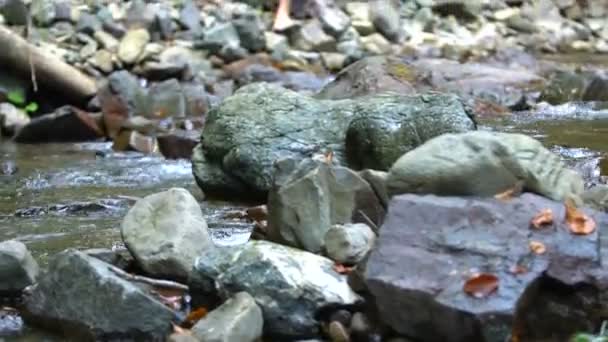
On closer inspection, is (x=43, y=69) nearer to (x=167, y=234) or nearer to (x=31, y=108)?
(x=31, y=108)

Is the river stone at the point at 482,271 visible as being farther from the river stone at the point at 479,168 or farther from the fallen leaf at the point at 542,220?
the river stone at the point at 479,168

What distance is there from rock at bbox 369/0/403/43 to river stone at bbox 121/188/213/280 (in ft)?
39.0

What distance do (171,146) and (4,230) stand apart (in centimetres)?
264

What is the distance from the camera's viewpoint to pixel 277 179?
4.23 m

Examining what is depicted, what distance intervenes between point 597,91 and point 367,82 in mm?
2910

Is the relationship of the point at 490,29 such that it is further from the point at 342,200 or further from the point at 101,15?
the point at 342,200

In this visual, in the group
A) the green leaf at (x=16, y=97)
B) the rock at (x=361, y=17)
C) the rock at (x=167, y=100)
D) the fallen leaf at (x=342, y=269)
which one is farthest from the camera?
the rock at (x=361, y=17)

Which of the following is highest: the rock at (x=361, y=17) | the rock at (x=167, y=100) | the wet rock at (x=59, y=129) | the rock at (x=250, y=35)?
the wet rock at (x=59, y=129)

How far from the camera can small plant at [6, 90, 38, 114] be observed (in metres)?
9.67

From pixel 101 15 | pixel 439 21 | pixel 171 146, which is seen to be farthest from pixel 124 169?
pixel 439 21

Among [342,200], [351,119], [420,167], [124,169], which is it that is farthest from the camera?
[124,169]

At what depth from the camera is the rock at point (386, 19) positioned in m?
15.5

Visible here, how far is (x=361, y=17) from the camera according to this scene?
51.9 feet

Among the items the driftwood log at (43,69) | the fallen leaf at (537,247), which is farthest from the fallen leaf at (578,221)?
the driftwood log at (43,69)
